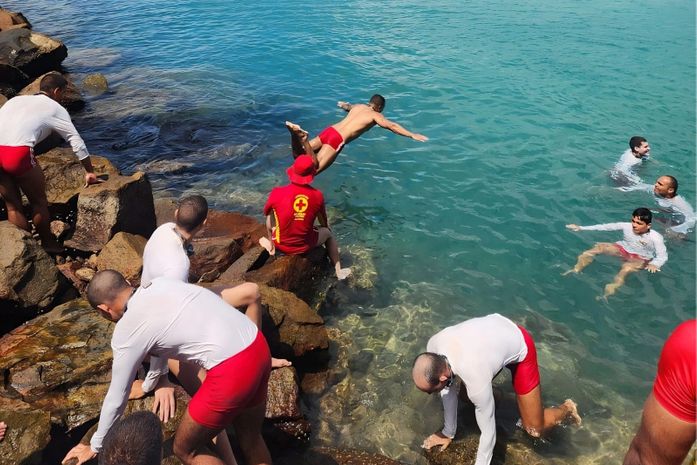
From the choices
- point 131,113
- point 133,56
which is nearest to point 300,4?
point 133,56

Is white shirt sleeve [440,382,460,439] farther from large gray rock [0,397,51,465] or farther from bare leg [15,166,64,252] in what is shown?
bare leg [15,166,64,252]

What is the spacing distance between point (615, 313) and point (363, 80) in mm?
12283

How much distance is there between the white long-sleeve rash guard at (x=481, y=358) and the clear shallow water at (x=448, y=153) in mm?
1101

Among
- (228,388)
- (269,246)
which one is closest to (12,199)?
(269,246)

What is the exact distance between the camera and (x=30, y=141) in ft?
22.4

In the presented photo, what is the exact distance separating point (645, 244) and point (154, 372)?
7.54 meters

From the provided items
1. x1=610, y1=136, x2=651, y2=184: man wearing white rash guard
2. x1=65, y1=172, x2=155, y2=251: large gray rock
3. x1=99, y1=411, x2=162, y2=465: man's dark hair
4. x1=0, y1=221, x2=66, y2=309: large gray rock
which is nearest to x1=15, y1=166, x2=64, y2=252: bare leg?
x1=65, y1=172, x2=155, y2=251: large gray rock

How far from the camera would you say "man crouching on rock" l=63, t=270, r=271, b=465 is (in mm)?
3623

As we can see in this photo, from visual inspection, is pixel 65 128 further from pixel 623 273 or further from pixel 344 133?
pixel 623 273

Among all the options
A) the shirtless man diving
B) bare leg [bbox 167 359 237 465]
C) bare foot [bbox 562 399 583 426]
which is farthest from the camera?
the shirtless man diving

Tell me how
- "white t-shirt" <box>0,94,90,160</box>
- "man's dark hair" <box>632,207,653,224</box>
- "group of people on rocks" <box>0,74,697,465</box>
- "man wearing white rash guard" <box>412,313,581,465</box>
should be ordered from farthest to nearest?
"man's dark hair" <box>632,207,653,224</box> < "white t-shirt" <box>0,94,90,160</box> < "man wearing white rash guard" <box>412,313,581,465</box> < "group of people on rocks" <box>0,74,697,465</box>

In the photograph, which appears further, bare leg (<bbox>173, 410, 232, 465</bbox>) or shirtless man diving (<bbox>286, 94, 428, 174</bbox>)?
shirtless man diving (<bbox>286, 94, 428, 174</bbox>)

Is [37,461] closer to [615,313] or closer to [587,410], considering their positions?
[587,410]

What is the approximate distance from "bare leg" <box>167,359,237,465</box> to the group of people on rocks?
0.01m
